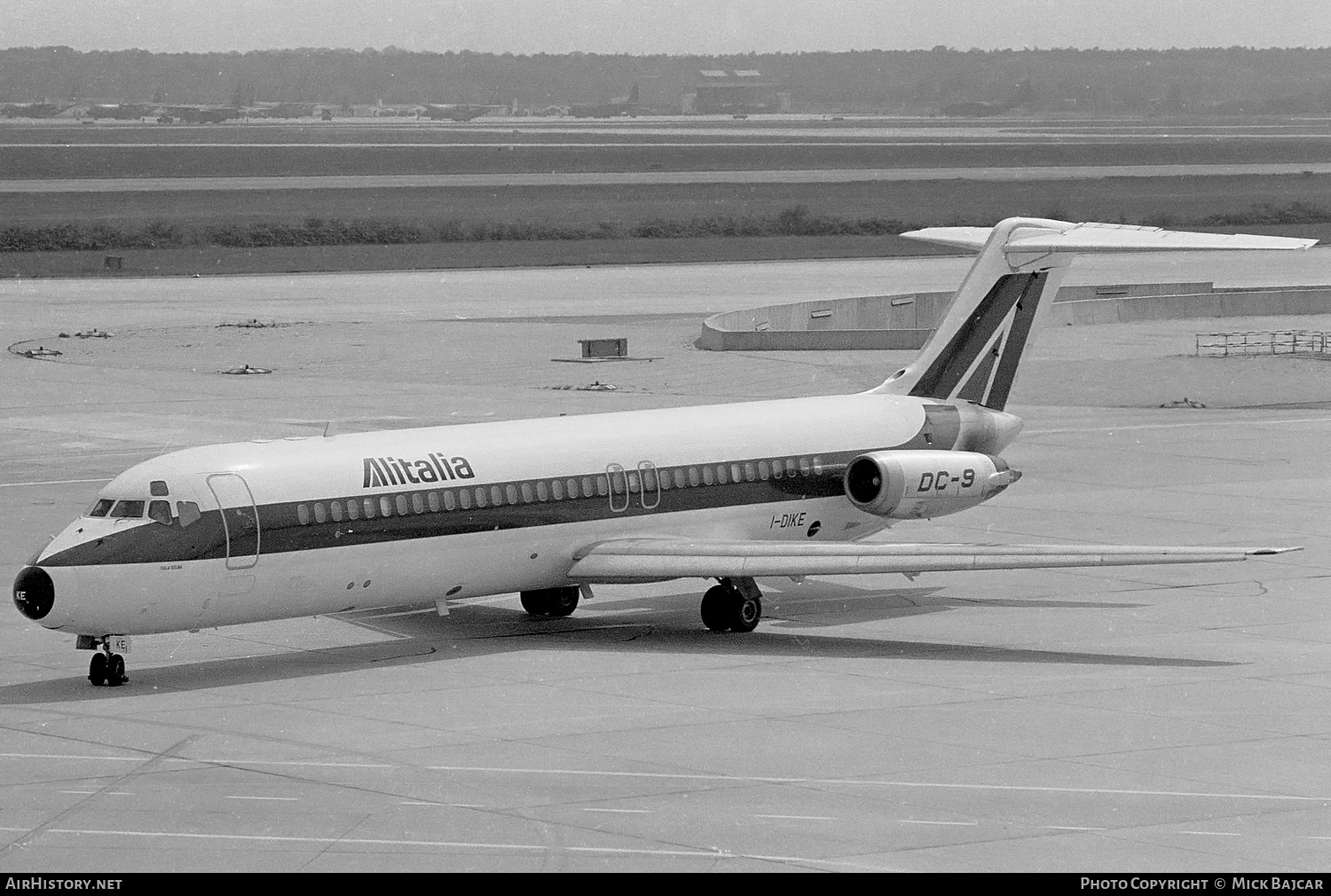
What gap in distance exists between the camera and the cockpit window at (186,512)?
24.5 meters

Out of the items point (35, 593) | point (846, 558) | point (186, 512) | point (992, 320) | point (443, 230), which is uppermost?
point (443, 230)

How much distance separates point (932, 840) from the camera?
57.1 feet

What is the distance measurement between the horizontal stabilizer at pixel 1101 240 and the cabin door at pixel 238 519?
12.8 meters

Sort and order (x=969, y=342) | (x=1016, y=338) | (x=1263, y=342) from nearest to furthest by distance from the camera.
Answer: (x=969, y=342) → (x=1016, y=338) → (x=1263, y=342)

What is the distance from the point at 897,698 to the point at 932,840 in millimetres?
6481

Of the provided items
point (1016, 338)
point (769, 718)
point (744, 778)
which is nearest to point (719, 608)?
point (769, 718)

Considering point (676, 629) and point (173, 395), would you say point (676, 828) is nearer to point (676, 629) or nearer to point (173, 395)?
point (676, 629)

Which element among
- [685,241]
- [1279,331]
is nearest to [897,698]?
[1279,331]

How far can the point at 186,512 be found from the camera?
80.6 ft

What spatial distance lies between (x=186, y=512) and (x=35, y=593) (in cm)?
202

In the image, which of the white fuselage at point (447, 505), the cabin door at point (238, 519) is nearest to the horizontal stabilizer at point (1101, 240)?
the white fuselage at point (447, 505)

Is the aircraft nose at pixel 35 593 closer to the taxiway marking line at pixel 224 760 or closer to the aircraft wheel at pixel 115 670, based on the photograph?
the aircraft wheel at pixel 115 670

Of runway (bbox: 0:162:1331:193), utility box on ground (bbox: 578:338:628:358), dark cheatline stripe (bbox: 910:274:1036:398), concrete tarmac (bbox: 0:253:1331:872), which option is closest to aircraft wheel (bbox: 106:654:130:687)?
concrete tarmac (bbox: 0:253:1331:872)

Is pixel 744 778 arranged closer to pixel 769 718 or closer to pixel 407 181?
pixel 769 718
